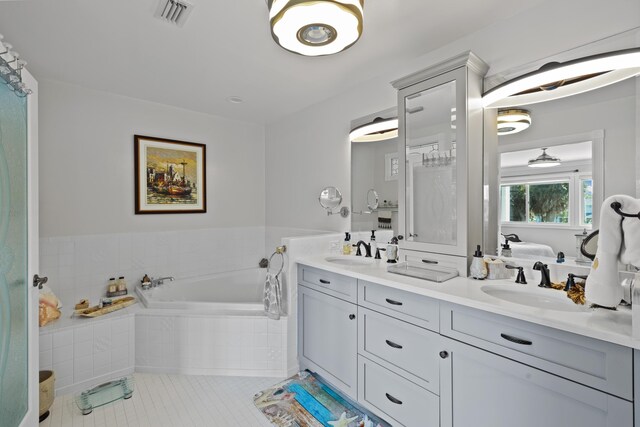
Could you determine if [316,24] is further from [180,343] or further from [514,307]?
[180,343]

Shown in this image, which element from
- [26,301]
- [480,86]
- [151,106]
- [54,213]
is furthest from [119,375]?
[480,86]

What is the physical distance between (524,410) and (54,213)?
343 cm

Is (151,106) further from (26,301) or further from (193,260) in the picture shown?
(26,301)

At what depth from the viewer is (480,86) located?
179 cm

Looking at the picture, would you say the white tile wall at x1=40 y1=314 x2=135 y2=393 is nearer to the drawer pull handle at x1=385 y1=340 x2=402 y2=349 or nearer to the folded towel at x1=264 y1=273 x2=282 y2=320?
the folded towel at x1=264 y1=273 x2=282 y2=320

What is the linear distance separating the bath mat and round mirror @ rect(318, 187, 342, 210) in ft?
4.79

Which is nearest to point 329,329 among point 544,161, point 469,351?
point 469,351

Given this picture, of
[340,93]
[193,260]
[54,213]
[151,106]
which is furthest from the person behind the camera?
[193,260]

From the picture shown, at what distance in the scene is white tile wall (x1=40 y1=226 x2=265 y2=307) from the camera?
8.47 feet

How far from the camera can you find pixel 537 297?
1.43 metres

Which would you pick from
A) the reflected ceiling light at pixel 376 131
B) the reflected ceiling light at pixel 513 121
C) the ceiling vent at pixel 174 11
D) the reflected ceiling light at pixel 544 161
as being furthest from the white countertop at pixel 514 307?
the ceiling vent at pixel 174 11

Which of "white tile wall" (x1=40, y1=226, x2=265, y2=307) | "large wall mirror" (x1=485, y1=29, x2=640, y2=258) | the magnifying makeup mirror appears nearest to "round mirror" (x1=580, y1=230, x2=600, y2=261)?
"large wall mirror" (x1=485, y1=29, x2=640, y2=258)

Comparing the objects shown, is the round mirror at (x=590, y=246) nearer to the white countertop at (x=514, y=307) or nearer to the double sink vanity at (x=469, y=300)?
the double sink vanity at (x=469, y=300)

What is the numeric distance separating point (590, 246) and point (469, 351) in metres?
0.79
